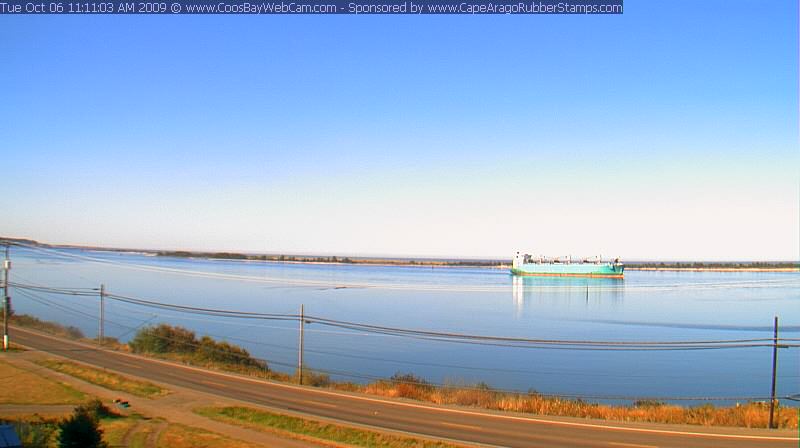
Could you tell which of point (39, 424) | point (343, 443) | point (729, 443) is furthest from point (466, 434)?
point (39, 424)

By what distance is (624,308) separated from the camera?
72.2 m

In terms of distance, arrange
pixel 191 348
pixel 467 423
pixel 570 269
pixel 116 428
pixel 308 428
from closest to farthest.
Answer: pixel 308 428 < pixel 116 428 < pixel 467 423 < pixel 191 348 < pixel 570 269

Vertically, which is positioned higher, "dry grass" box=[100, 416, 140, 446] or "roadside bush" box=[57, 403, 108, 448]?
"roadside bush" box=[57, 403, 108, 448]

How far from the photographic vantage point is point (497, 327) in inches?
2060

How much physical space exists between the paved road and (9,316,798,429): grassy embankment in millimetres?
1202

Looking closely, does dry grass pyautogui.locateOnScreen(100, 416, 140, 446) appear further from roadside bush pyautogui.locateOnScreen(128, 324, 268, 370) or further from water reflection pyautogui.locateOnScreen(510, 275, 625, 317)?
water reflection pyautogui.locateOnScreen(510, 275, 625, 317)

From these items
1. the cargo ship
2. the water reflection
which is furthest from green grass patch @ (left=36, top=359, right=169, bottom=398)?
the cargo ship

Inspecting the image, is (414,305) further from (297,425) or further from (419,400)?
(297,425)

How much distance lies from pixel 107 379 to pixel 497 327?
114 feet

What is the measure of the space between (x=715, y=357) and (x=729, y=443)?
2792 centimetres

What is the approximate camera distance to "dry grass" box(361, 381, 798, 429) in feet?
59.0

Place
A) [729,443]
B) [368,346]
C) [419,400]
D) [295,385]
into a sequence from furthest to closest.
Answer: [368,346]
[295,385]
[419,400]
[729,443]

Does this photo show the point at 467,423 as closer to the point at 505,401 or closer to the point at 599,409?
the point at 505,401

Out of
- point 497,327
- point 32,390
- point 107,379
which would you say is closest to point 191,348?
point 107,379
